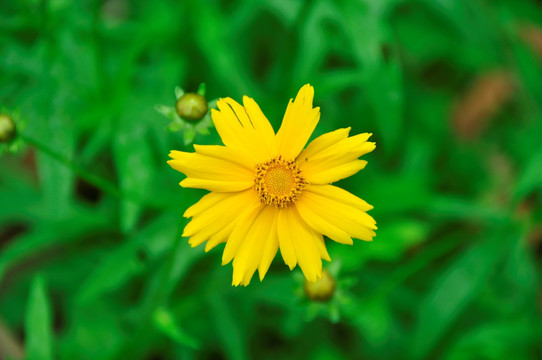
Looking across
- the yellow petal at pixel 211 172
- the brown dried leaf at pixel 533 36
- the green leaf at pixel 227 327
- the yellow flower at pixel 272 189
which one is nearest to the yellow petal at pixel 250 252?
the yellow flower at pixel 272 189

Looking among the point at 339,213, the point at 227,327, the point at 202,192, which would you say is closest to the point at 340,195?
the point at 339,213

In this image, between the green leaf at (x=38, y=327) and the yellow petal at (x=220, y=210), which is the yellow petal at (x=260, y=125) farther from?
the green leaf at (x=38, y=327)

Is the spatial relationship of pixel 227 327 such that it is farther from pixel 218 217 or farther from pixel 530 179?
pixel 530 179

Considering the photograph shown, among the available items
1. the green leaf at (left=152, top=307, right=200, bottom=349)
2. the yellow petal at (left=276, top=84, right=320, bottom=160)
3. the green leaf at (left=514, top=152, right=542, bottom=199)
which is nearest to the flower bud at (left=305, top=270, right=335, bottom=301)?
the green leaf at (left=152, top=307, right=200, bottom=349)

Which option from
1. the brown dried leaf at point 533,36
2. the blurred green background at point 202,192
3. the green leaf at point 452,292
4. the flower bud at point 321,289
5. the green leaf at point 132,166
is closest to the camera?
the flower bud at point 321,289

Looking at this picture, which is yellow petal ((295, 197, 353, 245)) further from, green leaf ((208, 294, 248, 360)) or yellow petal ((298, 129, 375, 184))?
green leaf ((208, 294, 248, 360))

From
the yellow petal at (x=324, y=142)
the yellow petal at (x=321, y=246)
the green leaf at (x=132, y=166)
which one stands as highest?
the green leaf at (x=132, y=166)
